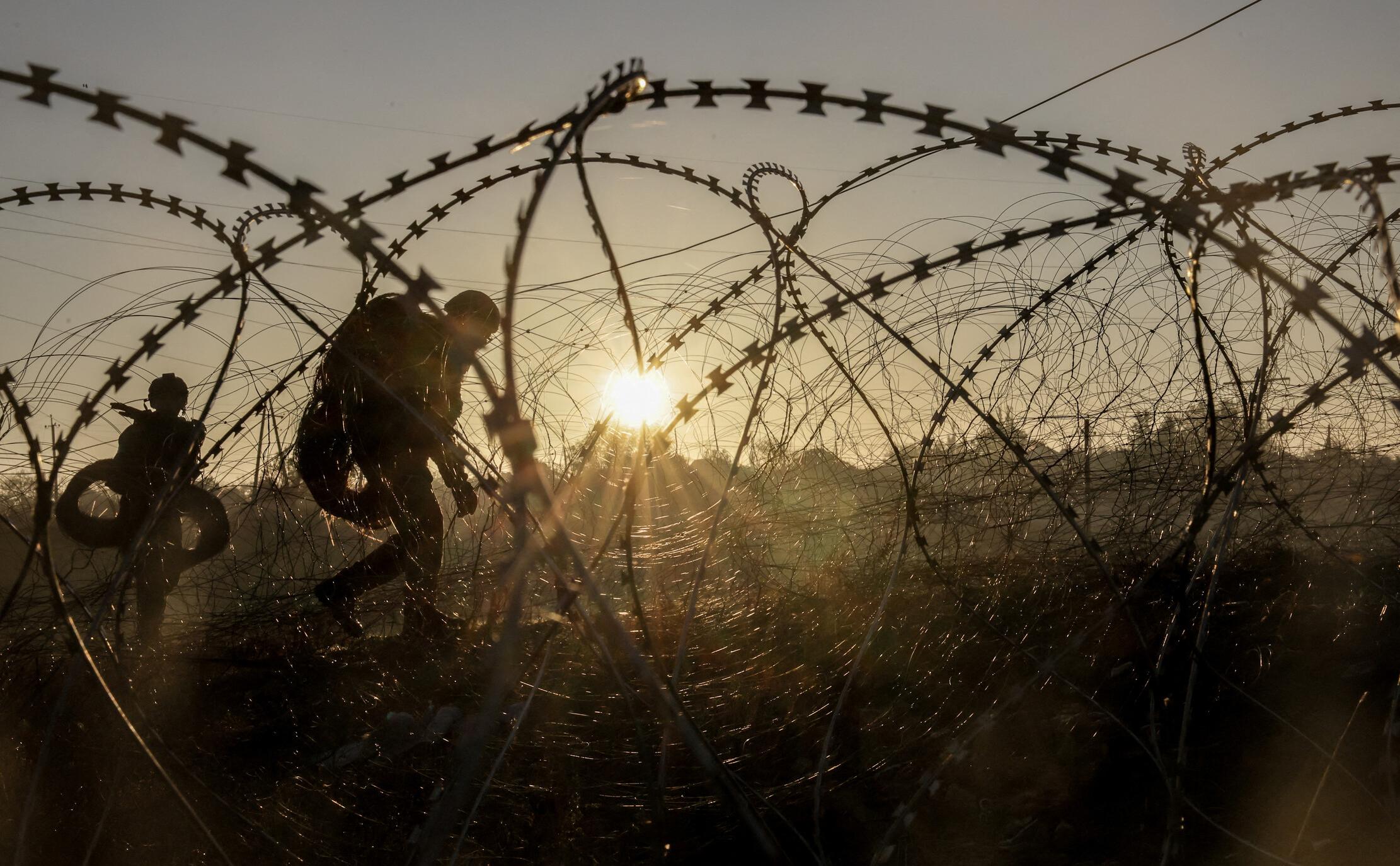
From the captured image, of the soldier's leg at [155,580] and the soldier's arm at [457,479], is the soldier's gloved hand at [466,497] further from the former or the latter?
the soldier's leg at [155,580]

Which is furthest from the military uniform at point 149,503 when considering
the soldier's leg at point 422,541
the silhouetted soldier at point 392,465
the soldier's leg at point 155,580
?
the soldier's leg at point 422,541

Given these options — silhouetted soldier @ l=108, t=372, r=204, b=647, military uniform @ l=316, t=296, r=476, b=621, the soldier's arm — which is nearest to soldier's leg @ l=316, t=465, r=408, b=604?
military uniform @ l=316, t=296, r=476, b=621

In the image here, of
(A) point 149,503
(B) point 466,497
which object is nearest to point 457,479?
(B) point 466,497

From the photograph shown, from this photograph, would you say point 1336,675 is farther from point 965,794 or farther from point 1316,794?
point 965,794

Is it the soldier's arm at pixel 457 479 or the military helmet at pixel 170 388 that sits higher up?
the military helmet at pixel 170 388

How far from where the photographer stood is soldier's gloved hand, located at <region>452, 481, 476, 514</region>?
4363 mm

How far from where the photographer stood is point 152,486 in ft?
14.4

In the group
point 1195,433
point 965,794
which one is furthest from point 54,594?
point 1195,433

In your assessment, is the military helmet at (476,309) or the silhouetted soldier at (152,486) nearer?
the silhouetted soldier at (152,486)

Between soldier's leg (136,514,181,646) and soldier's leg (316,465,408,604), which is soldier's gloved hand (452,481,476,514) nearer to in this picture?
soldier's leg (316,465,408,604)

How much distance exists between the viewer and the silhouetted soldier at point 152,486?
438cm

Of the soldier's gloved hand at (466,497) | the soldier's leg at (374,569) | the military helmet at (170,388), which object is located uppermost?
the military helmet at (170,388)

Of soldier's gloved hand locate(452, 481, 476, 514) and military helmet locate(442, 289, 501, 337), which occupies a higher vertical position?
military helmet locate(442, 289, 501, 337)

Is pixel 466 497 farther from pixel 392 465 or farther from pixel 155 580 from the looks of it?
pixel 155 580
